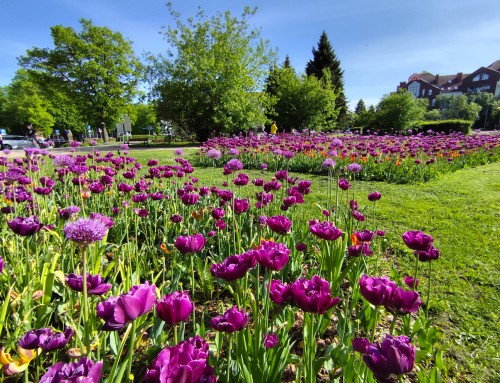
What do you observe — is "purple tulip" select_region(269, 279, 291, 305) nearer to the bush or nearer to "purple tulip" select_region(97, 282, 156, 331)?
"purple tulip" select_region(97, 282, 156, 331)

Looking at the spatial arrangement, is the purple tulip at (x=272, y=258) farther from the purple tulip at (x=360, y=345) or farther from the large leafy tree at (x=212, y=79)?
the large leafy tree at (x=212, y=79)

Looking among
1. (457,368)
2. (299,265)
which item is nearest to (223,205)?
(299,265)

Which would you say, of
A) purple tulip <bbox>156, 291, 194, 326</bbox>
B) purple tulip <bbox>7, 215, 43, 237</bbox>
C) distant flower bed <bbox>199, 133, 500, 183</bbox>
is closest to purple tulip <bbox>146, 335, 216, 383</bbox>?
purple tulip <bbox>156, 291, 194, 326</bbox>

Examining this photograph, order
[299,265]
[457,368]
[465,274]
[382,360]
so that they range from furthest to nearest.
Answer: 1. [465,274]
2. [299,265]
3. [457,368]
4. [382,360]

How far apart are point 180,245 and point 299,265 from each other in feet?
4.33

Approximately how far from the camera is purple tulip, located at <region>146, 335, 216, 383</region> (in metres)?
0.81

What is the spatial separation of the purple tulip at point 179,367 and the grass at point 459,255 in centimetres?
177

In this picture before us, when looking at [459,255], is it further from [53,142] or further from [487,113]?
[487,113]

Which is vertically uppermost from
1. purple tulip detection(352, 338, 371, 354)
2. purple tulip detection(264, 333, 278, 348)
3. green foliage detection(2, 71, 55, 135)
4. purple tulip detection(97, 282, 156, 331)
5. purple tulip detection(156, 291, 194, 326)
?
green foliage detection(2, 71, 55, 135)

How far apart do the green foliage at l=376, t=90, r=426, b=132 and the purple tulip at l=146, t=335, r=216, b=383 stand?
32.3 meters

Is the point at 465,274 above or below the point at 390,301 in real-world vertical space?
below

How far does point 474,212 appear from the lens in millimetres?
5156

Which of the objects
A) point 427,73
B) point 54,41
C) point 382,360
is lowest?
point 382,360

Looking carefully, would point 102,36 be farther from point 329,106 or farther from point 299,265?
point 299,265
